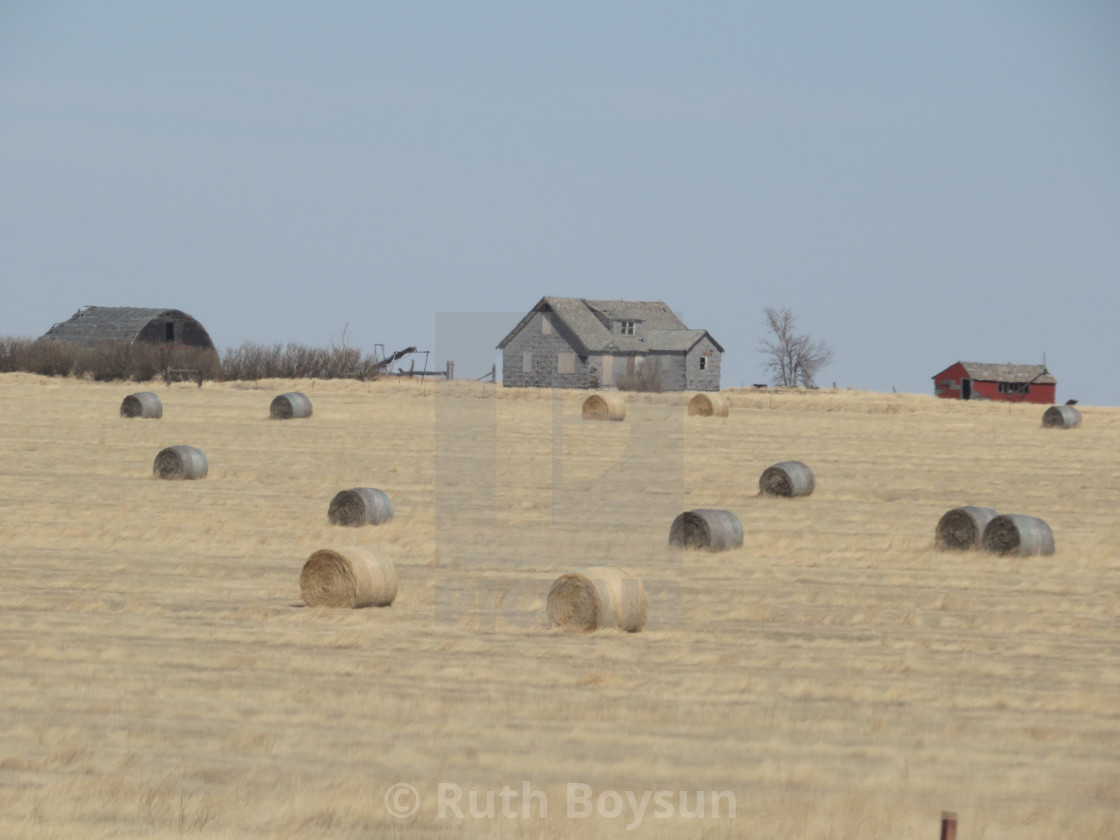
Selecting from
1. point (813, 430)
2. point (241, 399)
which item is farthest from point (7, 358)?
point (813, 430)

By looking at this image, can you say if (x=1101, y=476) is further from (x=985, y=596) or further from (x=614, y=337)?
(x=614, y=337)

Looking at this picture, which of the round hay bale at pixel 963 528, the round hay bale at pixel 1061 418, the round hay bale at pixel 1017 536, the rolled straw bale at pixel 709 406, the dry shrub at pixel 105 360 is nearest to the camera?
the round hay bale at pixel 1017 536

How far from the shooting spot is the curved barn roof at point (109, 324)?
8556 cm

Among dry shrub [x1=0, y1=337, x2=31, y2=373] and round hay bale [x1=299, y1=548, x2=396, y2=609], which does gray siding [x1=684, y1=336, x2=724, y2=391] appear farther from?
round hay bale [x1=299, y1=548, x2=396, y2=609]

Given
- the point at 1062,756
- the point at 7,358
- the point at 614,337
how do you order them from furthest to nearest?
1. the point at 614,337
2. the point at 7,358
3. the point at 1062,756

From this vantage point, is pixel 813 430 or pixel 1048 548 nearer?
pixel 1048 548

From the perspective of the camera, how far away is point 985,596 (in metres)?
20.1

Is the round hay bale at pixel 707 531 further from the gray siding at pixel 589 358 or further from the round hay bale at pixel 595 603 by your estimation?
the gray siding at pixel 589 358

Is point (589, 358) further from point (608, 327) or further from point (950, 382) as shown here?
point (950, 382)

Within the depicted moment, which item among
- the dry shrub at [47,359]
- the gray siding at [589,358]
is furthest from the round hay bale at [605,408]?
the gray siding at [589,358]

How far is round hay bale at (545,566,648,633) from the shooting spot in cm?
1677

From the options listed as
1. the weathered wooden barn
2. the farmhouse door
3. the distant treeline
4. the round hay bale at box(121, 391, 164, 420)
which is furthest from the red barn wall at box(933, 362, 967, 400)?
the round hay bale at box(121, 391, 164, 420)

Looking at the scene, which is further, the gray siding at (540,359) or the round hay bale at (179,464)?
the gray siding at (540,359)

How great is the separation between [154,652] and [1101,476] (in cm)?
2931
